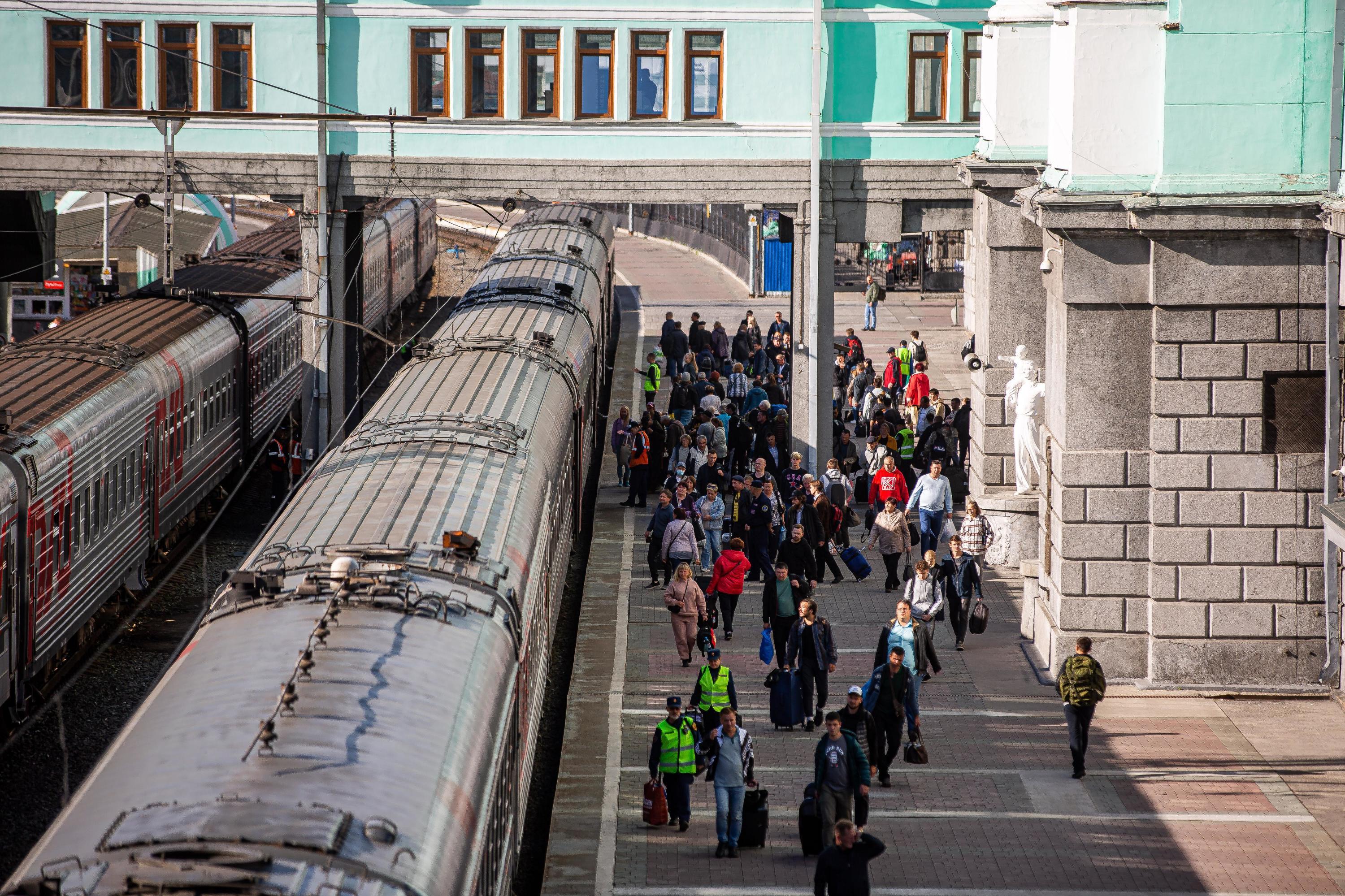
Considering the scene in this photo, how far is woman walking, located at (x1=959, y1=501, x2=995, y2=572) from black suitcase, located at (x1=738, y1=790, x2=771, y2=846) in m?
7.01

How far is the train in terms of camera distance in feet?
59.1

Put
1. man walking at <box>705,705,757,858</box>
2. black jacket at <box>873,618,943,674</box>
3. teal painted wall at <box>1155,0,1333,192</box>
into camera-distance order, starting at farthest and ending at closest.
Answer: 1. teal painted wall at <box>1155,0,1333,192</box>
2. black jacket at <box>873,618,943,674</box>
3. man walking at <box>705,705,757,858</box>

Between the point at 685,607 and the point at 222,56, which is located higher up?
the point at 222,56

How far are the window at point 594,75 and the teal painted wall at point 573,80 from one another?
0.52 feet

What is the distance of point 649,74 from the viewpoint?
3033cm

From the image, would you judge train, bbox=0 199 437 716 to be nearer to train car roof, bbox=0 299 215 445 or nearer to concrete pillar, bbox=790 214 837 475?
train car roof, bbox=0 299 215 445

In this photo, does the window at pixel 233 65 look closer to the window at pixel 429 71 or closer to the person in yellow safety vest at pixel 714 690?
the window at pixel 429 71

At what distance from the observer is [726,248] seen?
231 feet

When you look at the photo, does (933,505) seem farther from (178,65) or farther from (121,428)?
(178,65)

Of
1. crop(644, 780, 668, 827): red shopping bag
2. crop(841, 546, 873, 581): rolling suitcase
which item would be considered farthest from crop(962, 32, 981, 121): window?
crop(644, 780, 668, 827): red shopping bag

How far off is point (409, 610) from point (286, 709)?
1.87 metres

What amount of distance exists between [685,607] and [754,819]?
4969 millimetres

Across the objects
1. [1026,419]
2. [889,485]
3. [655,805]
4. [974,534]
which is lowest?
[655,805]

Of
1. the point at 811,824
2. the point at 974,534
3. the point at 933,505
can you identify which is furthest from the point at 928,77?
the point at 811,824
